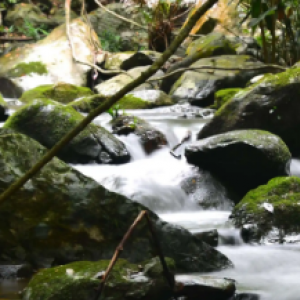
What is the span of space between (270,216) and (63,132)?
2.74 meters

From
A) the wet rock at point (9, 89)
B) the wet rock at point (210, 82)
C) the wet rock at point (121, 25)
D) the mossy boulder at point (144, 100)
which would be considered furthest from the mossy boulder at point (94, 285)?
the wet rock at point (121, 25)

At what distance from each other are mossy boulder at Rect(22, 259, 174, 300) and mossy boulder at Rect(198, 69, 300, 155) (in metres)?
3.86

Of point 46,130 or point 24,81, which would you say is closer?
point 46,130

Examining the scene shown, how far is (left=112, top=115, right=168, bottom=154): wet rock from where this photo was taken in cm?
604

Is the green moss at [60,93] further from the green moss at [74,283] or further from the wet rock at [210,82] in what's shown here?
the green moss at [74,283]

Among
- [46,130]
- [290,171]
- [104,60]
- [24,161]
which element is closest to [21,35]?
[104,60]

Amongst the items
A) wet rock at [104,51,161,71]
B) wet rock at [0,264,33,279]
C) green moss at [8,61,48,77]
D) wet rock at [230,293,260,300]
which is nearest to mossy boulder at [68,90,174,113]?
wet rock at [104,51,161,71]

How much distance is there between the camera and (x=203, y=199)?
186 inches

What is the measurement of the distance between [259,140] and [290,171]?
81cm

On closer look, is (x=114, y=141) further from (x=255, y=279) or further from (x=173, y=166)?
(x=255, y=279)

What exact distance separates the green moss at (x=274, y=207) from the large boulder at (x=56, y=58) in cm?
841

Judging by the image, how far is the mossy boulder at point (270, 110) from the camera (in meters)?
5.70

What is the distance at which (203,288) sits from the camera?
7.46ft

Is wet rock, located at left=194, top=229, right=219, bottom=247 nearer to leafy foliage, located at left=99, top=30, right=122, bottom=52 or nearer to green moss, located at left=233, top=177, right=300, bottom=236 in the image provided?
green moss, located at left=233, top=177, right=300, bottom=236
